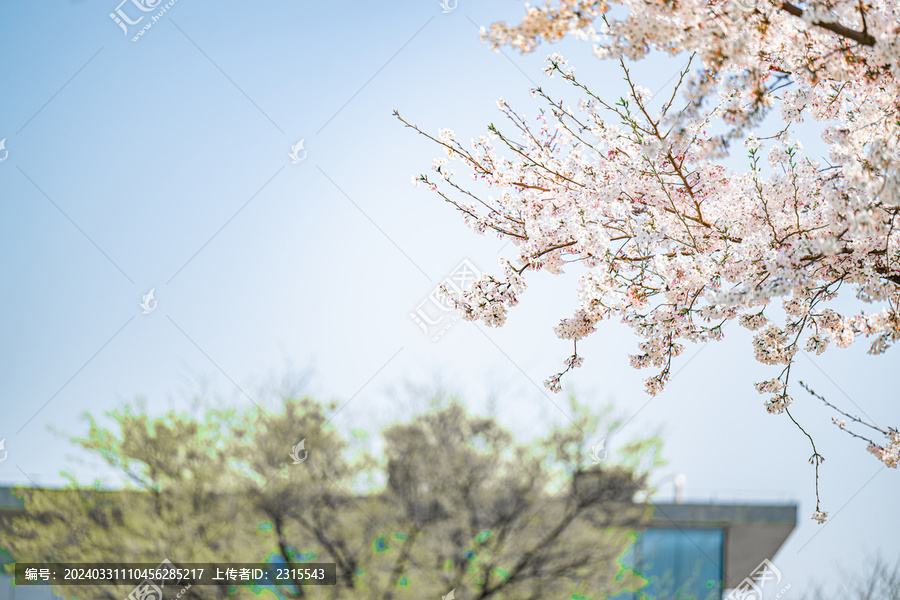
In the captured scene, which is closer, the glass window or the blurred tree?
the blurred tree

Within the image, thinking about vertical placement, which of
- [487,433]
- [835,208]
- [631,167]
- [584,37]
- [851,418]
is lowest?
[851,418]

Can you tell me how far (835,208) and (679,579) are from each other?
21.7ft

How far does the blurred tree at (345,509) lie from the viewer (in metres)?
5.67

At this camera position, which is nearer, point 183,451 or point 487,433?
point 183,451

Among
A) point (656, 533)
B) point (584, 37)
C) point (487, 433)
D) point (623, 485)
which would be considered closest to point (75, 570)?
point (487, 433)

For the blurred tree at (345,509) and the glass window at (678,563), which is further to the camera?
the glass window at (678,563)

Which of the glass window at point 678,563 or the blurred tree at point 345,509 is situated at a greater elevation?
the blurred tree at point 345,509

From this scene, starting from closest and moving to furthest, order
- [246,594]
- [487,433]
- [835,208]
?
[835,208], [246,594], [487,433]

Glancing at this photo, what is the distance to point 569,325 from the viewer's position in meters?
2.61

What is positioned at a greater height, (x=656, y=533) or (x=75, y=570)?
(x=75, y=570)

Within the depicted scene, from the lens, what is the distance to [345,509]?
19.4 ft

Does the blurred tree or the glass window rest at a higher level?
the blurred tree

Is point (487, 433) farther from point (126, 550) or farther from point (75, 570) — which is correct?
point (75, 570)

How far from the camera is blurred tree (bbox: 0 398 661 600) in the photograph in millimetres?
5668
